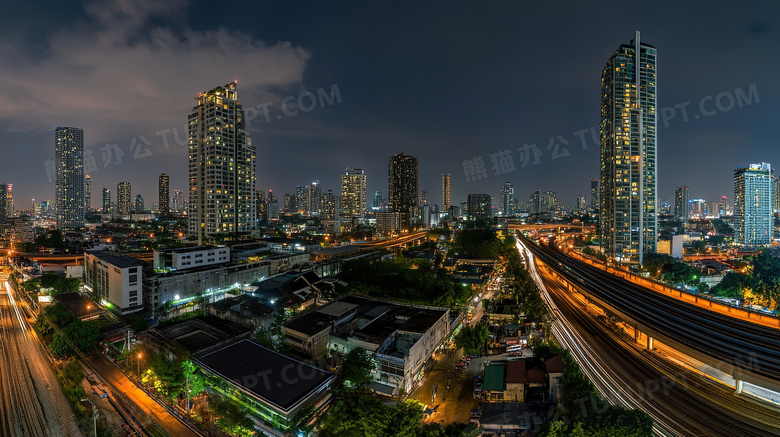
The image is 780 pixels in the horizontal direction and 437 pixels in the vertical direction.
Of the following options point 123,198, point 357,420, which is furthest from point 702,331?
point 123,198

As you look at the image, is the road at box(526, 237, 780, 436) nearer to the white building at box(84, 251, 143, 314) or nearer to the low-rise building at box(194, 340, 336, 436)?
the low-rise building at box(194, 340, 336, 436)

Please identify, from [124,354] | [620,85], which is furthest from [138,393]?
[620,85]

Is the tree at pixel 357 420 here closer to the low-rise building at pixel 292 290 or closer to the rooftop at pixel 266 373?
the rooftop at pixel 266 373

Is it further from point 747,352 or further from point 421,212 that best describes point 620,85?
point 421,212

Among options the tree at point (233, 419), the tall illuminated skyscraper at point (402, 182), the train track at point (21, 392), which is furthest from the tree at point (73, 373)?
the tall illuminated skyscraper at point (402, 182)

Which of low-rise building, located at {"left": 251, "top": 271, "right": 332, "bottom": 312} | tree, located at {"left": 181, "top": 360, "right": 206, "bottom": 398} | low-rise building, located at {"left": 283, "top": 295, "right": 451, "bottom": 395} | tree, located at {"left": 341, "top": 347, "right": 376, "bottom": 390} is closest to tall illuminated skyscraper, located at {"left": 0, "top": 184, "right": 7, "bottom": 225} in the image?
low-rise building, located at {"left": 251, "top": 271, "right": 332, "bottom": 312}

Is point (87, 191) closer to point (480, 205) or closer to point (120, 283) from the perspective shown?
point (120, 283)
